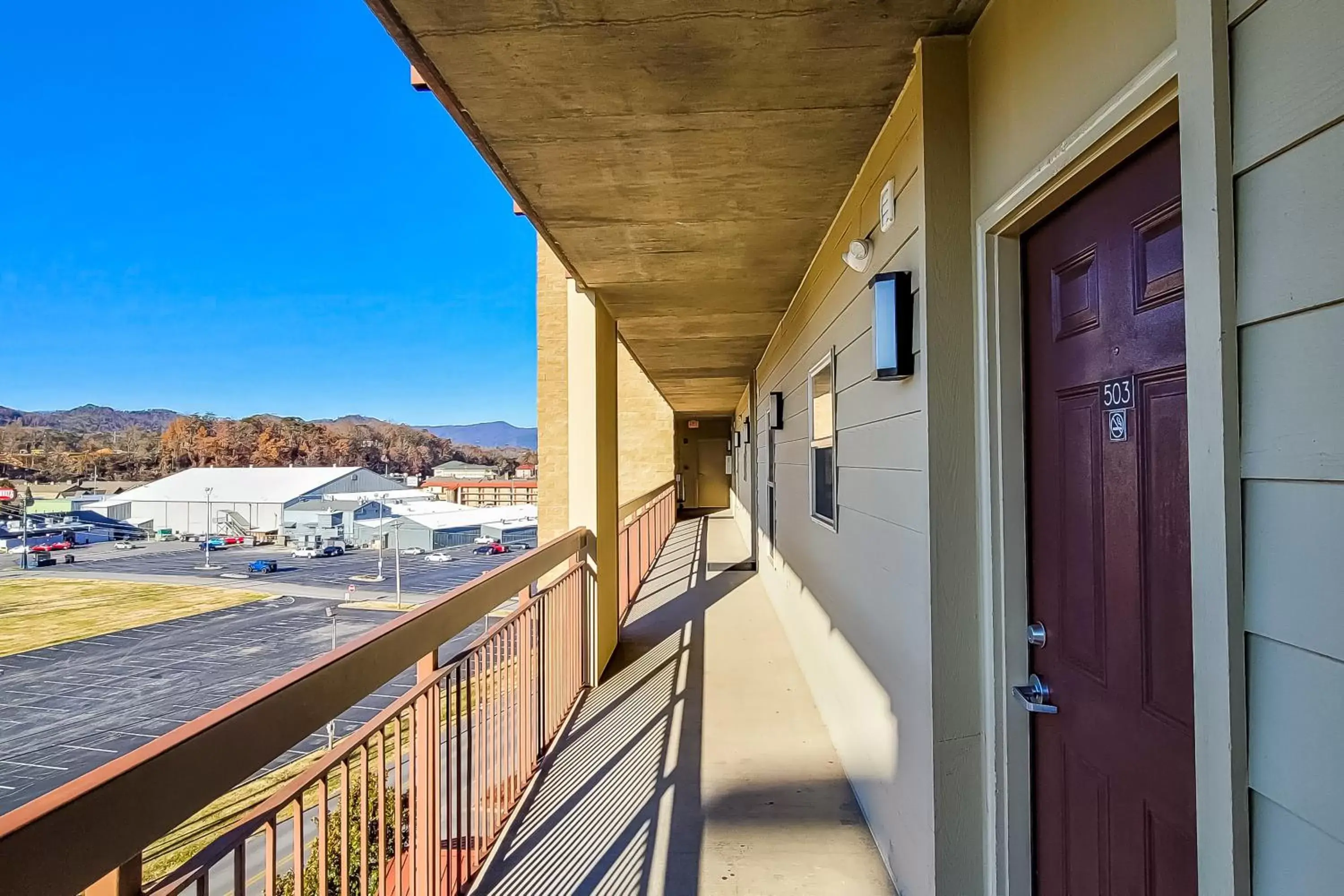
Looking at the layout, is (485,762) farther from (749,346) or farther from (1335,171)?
(749,346)

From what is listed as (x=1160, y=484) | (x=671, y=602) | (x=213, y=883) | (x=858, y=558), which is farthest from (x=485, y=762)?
(x=671, y=602)

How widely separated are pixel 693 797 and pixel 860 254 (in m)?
2.28

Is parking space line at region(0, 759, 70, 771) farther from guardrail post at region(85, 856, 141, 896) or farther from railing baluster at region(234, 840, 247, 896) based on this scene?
guardrail post at region(85, 856, 141, 896)

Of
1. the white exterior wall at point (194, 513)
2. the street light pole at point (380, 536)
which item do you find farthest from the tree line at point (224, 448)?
the street light pole at point (380, 536)

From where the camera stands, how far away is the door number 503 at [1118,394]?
1222 mm

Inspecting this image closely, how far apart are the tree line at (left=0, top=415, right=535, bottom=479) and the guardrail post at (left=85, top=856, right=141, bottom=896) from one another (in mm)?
4771

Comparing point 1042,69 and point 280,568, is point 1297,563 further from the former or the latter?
point 280,568

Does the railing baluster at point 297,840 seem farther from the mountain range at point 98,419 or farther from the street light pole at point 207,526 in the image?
the mountain range at point 98,419

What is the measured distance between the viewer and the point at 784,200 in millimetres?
2797

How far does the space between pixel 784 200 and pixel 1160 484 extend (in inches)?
79.5

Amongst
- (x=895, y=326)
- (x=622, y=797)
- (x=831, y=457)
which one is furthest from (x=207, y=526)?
(x=895, y=326)

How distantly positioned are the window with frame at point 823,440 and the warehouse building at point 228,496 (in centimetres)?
550

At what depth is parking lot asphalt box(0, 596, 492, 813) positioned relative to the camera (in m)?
3.24

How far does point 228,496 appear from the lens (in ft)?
21.4
